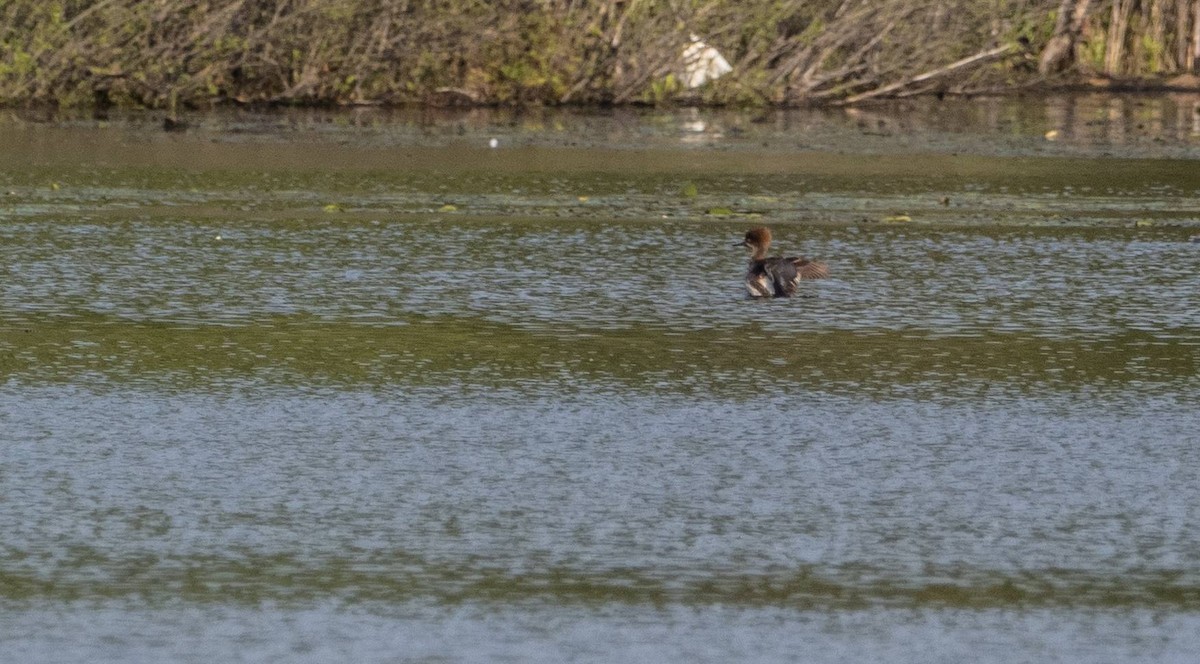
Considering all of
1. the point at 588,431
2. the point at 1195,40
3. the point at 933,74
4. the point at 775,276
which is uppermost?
the point at 1195,40

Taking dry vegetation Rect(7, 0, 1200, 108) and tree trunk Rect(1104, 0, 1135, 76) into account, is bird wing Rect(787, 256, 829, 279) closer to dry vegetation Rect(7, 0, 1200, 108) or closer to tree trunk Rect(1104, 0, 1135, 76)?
dry vegetation Rect(7, 0, 1200, 108)

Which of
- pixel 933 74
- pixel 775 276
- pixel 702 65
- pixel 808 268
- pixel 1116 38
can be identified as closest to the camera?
pixel 775 276

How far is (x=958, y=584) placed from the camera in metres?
5.10

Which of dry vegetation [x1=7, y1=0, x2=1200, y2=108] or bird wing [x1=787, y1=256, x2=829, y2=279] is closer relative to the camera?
bird wing [x1=787, y1=256, x2=829, y2=279]

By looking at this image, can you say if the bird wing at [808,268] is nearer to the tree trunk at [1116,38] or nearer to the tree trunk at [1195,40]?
the tree trunk at [1116,38]

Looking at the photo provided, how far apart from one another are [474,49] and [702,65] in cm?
235

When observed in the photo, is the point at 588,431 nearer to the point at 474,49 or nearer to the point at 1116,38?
the point at 474,49

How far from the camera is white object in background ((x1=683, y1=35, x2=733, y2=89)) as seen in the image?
23.6 m

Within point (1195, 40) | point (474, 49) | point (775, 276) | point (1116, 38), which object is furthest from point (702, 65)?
point (775, 276)

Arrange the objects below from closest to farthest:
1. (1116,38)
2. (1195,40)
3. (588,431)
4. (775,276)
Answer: (588,431)
(775,276)
(1116,38)
(1195,40)

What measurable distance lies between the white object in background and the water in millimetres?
9866

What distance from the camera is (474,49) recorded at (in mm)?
23469

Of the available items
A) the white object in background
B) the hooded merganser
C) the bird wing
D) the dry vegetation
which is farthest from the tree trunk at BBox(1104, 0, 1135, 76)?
the hooded merganser

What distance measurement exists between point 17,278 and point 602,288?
2565 mm
